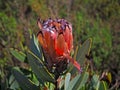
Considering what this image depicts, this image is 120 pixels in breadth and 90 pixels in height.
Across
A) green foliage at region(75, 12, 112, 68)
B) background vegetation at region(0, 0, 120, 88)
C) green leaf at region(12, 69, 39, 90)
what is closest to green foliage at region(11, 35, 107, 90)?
green leaf at region(12, 69, 39, 90)

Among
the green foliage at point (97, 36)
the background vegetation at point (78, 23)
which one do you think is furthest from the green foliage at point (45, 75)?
the green foliage at point (97, 36)

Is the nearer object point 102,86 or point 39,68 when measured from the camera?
point 39,68

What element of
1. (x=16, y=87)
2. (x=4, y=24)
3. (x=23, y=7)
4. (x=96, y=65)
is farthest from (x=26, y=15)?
(x=16, y=87)

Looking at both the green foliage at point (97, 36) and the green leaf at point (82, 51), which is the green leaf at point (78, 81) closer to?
the green leaf at point (82, 51)

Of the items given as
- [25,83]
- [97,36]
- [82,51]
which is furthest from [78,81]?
[97,36]

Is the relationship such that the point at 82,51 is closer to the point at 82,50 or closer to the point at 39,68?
the point at 82,50
